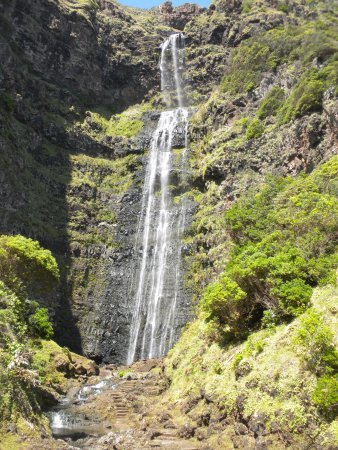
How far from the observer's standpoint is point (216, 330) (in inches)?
827

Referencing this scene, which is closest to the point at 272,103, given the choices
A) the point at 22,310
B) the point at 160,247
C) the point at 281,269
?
the point at 160,247

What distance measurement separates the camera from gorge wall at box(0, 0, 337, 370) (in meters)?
40.7

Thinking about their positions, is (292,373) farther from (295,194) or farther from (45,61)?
(45,61)

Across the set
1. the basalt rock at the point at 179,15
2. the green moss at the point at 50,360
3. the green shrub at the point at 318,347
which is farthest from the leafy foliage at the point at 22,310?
the basalt rock at the point at 179,15

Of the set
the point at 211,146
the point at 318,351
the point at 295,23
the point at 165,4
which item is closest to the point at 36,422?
the point at 318,351

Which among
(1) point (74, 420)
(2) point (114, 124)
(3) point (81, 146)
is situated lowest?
(1) point (74, 420)

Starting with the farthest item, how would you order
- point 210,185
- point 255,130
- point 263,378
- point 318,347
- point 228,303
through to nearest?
point 210,185 → point 255,130 → point 228,303 → point 263,378 → point 318,347

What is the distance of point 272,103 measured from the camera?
1768 inches

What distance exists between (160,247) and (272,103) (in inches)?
750

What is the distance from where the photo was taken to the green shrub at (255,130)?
43.6m

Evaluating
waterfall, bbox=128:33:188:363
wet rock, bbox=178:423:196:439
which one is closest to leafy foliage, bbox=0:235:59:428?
wet rock, bbox=178:423:196:439

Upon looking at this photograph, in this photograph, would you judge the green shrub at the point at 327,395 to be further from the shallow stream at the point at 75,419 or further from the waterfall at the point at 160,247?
the waterfall at the point at 160,247

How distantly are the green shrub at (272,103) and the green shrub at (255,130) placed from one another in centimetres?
112

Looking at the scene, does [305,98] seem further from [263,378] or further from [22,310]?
[263,378]
